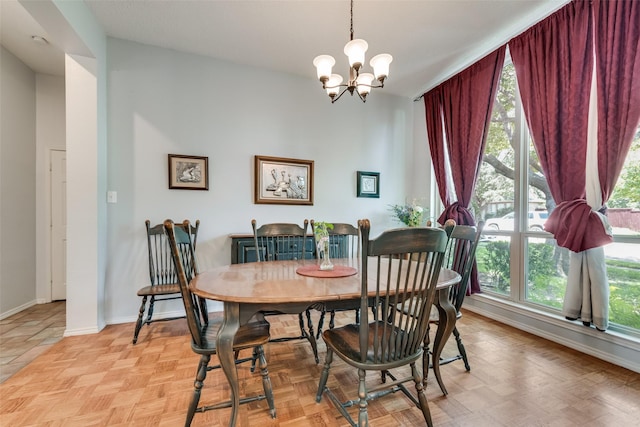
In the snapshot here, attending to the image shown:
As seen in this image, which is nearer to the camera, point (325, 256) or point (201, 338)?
point (201, 338)

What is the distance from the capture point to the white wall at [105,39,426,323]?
2852 mm

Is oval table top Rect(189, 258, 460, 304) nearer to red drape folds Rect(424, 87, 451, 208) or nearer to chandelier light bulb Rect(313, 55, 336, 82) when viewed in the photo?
chandelier light bulb Rect(313, 55, 336, 82)

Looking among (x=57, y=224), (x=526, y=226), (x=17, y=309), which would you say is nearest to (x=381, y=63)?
(x=526, y=226)

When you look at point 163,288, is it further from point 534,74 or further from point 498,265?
point 534,74

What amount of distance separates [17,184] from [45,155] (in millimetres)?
495

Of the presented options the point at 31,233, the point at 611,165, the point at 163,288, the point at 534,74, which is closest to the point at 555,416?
the point at 611,165

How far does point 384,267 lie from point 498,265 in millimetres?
1939

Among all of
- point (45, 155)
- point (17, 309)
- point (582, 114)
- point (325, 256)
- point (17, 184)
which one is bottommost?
point (17, 309)

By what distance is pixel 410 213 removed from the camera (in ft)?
12.2

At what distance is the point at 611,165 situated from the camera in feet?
6.65

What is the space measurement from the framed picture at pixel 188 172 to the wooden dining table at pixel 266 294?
1.66 metres

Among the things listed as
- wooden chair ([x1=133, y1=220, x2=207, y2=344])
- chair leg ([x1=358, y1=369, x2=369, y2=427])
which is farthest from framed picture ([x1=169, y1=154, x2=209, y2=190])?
chair leg ([x1=358, y1=369, x2=369, y2=427])

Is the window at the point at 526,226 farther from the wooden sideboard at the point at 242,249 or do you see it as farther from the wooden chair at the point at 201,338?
the wooden chair at the point at 201,338

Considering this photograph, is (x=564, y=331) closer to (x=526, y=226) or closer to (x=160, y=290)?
(x=526, y=226)
